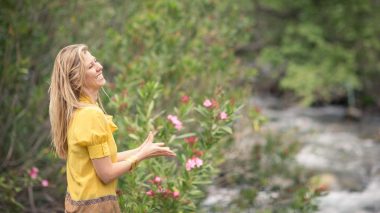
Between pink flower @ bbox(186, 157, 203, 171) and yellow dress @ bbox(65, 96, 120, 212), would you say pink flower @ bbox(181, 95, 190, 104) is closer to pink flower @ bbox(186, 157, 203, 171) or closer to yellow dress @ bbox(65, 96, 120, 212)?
pink flower @ bbox(186, 157, 203, 171)

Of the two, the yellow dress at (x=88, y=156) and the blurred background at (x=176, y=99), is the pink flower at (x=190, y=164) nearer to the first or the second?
the blurred background at (x=176, y=99)

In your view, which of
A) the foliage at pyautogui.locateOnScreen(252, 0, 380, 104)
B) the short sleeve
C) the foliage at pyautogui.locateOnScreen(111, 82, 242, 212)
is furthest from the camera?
the foliage at pyautogui.locateOnScreen(252, 0, 380, 104)

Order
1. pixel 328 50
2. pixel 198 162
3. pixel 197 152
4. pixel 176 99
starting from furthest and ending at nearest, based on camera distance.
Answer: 1. pixel 328 50
2. pixel 176 99
3. pixel 197 152
4. pixel 198 162

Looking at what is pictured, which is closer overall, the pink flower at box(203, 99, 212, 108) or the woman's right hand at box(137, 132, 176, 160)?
the woman's right hand at box(137, 132, 176, 160)

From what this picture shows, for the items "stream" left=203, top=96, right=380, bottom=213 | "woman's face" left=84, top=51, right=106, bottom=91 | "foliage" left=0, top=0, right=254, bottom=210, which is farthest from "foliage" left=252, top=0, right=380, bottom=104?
"woman's face" left=84, top=51, right=106, bottom=91

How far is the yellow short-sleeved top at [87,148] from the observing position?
244 cm

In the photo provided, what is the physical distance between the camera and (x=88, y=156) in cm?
250

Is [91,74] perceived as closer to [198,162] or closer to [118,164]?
[118,164]

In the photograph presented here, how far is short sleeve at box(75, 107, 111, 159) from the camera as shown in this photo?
95.7 inches

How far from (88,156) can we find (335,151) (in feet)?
26.4

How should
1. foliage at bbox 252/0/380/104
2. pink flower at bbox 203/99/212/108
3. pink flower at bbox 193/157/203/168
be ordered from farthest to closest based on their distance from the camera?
foliage at bbox 252/0/380/104, pink flower at bbox 203/99/212/108, pink flower at bbox 193/157/203/168

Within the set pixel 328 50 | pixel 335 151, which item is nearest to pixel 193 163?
pixel 335 151

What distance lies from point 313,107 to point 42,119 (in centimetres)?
993

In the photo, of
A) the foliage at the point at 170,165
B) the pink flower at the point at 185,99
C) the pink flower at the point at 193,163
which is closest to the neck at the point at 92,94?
the foliage at the point at 170,165
